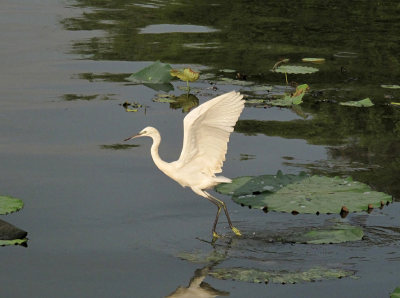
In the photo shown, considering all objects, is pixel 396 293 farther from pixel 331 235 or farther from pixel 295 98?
pixel 295 98

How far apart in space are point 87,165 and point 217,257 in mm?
2607

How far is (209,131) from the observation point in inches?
293

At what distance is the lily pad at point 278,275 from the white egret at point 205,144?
0.83m

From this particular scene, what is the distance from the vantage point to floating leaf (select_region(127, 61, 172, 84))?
491 inches

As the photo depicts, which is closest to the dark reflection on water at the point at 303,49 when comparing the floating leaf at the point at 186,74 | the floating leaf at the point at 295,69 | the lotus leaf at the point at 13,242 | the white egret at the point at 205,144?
the floating leaf at the point at 295,69

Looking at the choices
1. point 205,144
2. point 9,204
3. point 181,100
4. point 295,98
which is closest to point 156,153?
point 205,144

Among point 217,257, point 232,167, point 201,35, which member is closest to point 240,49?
point 201,35

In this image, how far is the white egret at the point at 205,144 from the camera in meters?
7.24

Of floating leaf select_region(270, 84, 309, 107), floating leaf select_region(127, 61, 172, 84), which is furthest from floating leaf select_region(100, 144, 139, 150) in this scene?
floating leaf select_region(127, 61, 172, 84)

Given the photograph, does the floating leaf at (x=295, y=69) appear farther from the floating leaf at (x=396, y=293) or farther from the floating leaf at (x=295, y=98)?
the floating leaf at (x=396, y=293)

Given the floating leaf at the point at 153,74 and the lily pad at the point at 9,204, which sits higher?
the floating leaf at the point at 153,74

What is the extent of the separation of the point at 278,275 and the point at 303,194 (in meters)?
1.59

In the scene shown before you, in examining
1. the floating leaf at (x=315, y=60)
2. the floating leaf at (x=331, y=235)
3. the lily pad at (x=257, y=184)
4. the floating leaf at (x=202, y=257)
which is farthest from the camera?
the floating leaf at (x=315, y=60)

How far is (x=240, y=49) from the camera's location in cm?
1470
